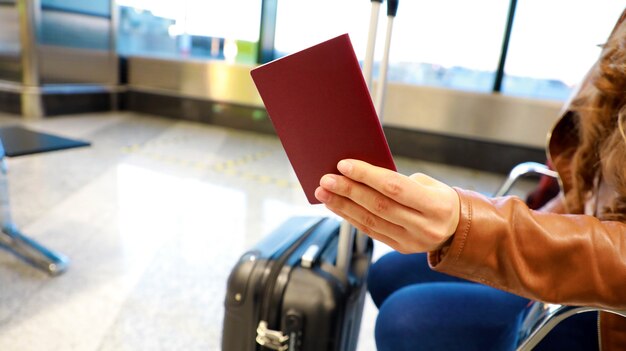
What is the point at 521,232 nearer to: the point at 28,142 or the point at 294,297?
the point at 294,297

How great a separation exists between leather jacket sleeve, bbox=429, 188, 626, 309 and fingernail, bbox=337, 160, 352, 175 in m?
0.14

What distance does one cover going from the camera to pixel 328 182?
1.69 ft

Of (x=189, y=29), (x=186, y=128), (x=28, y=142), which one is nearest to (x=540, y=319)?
(x=28, y=142)

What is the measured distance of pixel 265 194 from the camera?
272 cm

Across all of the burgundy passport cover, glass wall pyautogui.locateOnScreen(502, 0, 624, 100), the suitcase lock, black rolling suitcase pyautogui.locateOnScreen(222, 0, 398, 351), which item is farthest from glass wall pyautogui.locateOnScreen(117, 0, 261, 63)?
the burgundy passport cover

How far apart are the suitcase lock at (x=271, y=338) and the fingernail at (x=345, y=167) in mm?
429

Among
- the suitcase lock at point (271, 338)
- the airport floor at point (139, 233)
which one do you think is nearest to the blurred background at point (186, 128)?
the airport floor at point (139, 233)

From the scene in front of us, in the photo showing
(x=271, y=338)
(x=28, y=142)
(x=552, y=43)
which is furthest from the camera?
(x=552, y=43)

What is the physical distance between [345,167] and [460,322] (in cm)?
40

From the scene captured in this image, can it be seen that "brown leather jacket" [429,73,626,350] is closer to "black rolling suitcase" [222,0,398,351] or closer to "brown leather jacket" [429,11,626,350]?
"brown leather jacket" [429,11,626,350]

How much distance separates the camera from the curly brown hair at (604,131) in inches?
23.0

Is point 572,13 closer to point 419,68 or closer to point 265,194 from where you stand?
point 419,68

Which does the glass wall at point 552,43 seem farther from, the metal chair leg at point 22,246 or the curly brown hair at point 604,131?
the metal chair leg at point 22,246

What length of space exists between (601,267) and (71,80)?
5314mm
